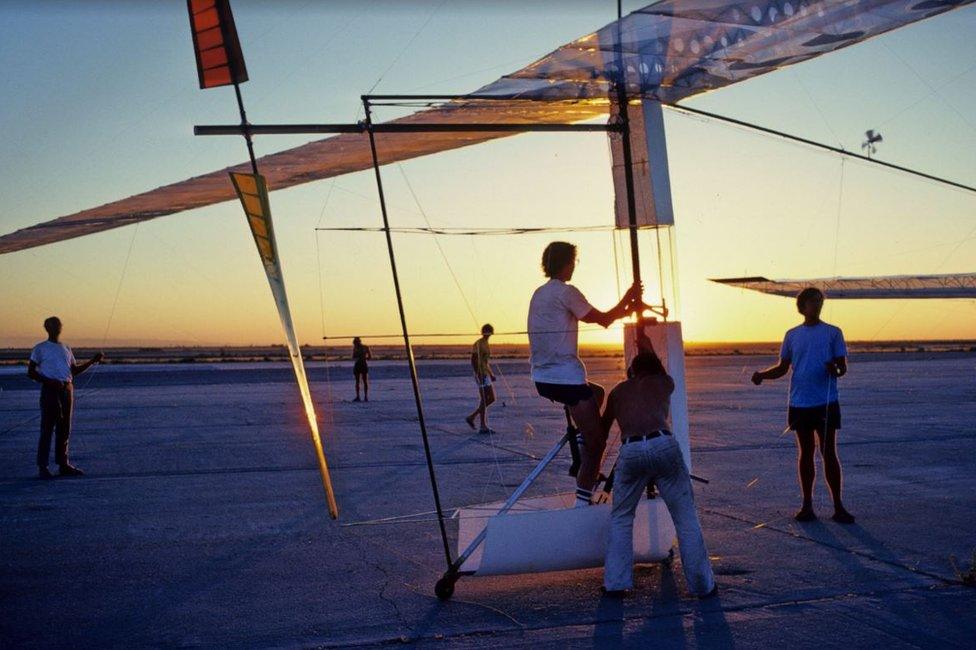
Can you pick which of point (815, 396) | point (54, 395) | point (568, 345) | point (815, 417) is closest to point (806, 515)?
point (815, 417)

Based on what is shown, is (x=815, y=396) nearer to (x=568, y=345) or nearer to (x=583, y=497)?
(x=583, y=497)

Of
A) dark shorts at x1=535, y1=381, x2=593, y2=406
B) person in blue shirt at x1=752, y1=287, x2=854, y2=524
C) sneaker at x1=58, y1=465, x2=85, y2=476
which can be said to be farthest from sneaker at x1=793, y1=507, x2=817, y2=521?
sneaker at x1=58, y1=465, x2=85, y2=476

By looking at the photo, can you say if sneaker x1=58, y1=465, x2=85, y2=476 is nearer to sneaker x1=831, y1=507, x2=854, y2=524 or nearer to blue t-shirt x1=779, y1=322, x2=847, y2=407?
blue t-shirt x1=779, y1=322, x2=847, y2=407

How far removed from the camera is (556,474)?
12297 mm

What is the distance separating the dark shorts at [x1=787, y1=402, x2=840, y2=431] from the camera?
8.76 m

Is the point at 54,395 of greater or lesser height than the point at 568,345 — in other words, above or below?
below

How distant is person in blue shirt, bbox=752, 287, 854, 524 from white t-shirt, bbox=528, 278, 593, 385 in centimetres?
255

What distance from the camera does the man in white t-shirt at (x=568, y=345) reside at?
6.78m

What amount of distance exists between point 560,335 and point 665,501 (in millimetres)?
1223

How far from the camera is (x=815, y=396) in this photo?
8812mm

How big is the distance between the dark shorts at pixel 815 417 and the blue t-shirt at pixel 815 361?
0.13ft

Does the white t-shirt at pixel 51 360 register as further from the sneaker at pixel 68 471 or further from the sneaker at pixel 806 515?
the sneaker at pixel 806 515

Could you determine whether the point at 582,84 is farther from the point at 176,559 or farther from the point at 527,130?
the point at 176,559

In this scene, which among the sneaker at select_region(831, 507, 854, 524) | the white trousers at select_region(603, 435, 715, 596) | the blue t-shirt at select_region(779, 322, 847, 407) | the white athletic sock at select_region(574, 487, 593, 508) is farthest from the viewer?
the blue t-shirt at select_region(779, 322, 847, 407)
